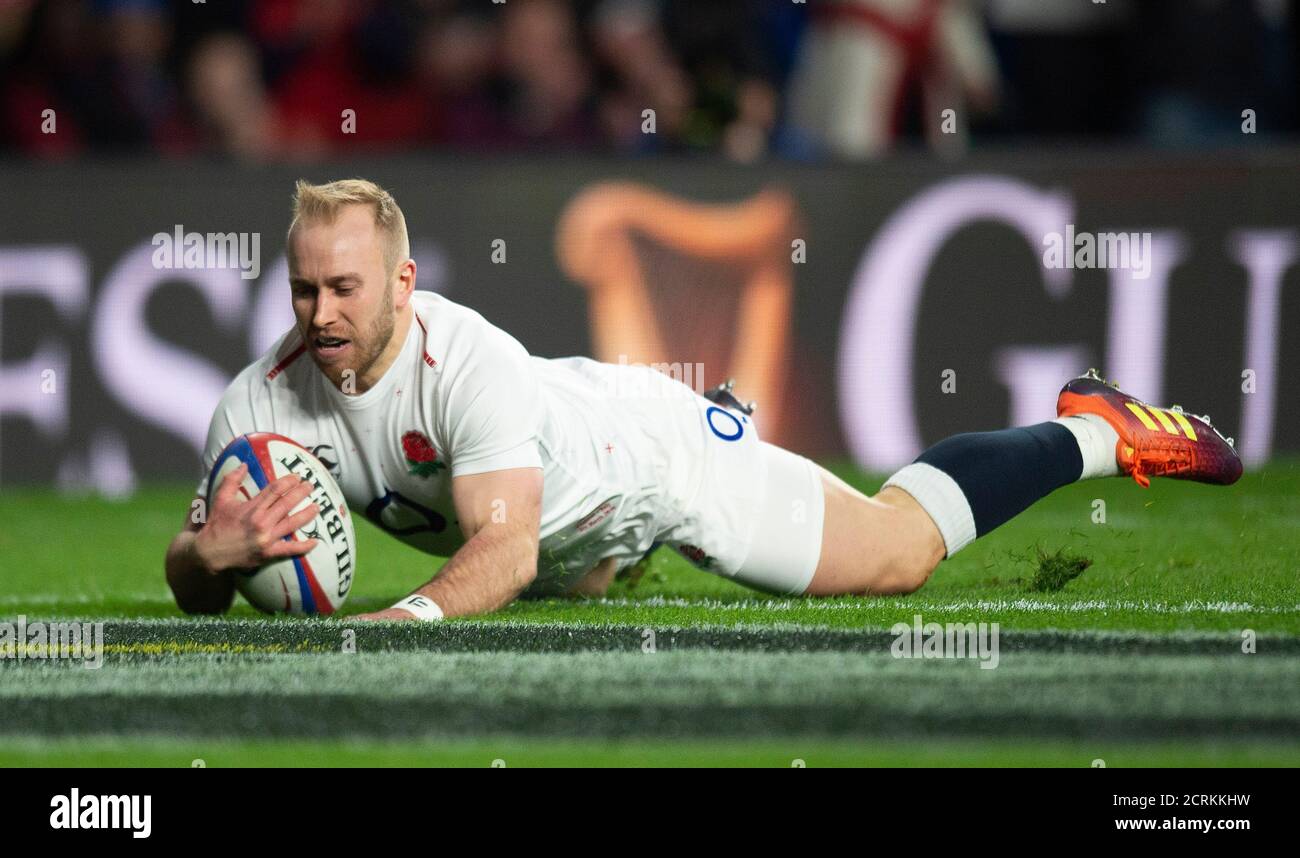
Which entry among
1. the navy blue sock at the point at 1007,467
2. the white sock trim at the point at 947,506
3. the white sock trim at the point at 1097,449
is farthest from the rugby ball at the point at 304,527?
the white sock trim at the point at 1097,449

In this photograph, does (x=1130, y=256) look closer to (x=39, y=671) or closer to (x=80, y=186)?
(x=80, y=186)

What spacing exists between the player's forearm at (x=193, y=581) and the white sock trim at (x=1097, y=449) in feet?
8.34

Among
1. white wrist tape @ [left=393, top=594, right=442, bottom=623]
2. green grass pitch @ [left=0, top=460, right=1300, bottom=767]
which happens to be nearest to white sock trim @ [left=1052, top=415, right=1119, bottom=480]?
green grass pitch @ [left=0, top=460, right=1300, bottom=767]

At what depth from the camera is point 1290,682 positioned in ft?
13.1

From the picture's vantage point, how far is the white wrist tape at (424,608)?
4637 mm

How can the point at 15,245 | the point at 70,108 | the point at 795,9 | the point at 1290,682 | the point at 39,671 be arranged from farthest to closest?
the point at 795,9 < the point at 70,108 < the point at 15,245 < the point at 39,671 < the point at 1290,682

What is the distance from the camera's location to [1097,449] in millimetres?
5590

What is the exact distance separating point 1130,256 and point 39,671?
242 inches

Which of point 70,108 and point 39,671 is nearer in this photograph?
point 39,671

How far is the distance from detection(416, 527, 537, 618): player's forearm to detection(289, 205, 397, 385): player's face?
1.90 ft

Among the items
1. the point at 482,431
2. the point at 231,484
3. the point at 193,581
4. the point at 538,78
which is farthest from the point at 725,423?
the point at 538,78

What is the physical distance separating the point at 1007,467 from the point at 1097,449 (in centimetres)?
31

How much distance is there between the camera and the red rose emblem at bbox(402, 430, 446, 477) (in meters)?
4.81
